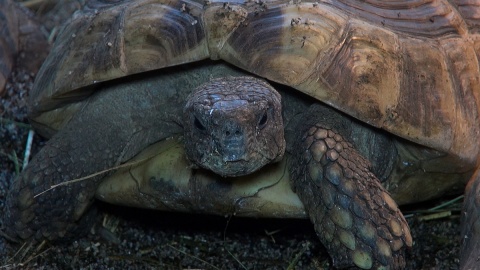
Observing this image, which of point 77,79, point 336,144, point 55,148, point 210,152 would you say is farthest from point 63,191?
point 336,144

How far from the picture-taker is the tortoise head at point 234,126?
11.0 feet

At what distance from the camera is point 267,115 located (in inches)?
138

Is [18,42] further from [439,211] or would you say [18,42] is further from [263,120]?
[439,211]

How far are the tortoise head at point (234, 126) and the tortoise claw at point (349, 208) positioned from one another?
0.54ft

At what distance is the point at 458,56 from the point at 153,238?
1.58 metres

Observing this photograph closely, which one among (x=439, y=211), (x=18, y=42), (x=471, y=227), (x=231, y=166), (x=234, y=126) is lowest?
(x=439, y=211)

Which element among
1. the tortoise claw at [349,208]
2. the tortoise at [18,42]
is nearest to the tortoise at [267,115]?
the tortoise claw at [349,208]

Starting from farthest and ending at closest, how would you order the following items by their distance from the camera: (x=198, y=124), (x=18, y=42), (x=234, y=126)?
(x=18, y=42)
(x=198, y=124)
(x=234, y=126)

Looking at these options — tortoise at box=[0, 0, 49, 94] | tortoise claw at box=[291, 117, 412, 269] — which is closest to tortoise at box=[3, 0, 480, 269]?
tortoise claw at box=[291, 117, 412, 269]

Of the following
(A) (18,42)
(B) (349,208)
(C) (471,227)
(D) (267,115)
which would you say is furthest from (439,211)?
(A) (18,42)

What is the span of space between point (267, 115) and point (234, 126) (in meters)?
0.22

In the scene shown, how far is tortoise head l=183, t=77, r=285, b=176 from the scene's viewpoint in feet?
11.0

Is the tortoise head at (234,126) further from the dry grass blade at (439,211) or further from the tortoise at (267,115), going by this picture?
the dry grass blade at (439,211)

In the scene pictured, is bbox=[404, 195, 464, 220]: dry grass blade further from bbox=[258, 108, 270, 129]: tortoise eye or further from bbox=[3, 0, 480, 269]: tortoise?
bbox=[258, 108, 270, 129]: tortoise eye
